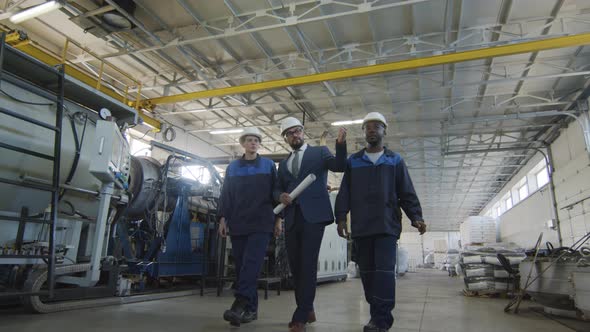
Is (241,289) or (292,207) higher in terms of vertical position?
(292,207)

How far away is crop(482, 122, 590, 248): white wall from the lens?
1019cm

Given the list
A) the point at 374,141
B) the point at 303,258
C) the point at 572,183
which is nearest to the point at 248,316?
the point at 303,258

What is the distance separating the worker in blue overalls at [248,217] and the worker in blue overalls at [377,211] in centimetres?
61

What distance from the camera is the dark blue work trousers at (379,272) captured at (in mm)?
2541

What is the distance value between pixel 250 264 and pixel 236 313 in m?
0.37

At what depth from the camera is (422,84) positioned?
11070mm

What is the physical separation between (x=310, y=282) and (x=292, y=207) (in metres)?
0.57

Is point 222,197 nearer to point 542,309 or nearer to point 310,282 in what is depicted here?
point 310,282

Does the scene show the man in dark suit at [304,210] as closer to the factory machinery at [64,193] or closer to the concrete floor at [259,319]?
the concrete floor at [259,319]

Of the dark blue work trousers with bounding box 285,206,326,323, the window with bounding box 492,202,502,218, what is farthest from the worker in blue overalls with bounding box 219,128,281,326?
the window with bounding box 492,202,502,218

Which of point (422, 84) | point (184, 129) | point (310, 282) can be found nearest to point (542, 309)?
point (310, 282)

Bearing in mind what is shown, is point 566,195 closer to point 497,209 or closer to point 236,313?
point 236,313

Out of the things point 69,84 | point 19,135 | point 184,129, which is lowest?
point 19,135

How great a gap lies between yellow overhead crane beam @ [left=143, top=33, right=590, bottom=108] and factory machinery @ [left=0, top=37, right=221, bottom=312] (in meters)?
6.12
